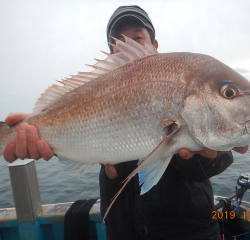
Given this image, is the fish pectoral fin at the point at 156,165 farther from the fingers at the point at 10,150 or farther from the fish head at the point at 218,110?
the fingers at the point at 10,150

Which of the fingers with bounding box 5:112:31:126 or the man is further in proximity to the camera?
the fingers with bounding box 5:112:31:126

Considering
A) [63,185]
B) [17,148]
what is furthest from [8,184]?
[17,148]

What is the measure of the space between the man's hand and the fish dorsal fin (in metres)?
0.24

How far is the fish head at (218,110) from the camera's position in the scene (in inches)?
49.5

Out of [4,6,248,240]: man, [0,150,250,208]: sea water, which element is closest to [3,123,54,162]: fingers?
[4,6,248,240]: man

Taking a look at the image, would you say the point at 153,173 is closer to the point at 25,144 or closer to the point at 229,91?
the point at 229,91

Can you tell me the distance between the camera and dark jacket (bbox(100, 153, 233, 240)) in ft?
5.94

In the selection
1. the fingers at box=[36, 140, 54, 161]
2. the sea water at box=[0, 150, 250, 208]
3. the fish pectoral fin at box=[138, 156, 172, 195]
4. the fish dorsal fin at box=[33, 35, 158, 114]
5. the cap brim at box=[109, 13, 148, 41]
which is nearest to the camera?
the fish pectoral fin at box=[138, 156, 172, 195]

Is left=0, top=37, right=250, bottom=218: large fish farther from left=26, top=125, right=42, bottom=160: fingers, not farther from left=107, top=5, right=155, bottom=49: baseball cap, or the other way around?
left=107, top=5, right=155, bottom=49: baseball cap

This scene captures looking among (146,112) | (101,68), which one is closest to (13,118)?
(101,68)

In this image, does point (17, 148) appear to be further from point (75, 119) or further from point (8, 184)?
point (8, 184)

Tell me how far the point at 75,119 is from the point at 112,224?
1.26 metres

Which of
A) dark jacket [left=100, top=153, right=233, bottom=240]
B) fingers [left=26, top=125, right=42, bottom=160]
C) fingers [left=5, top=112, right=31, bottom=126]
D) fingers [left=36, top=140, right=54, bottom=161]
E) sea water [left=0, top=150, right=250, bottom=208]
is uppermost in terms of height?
fingers [left=5, top=112, right=31, bottom=126]

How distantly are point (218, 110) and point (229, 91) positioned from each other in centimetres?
17
